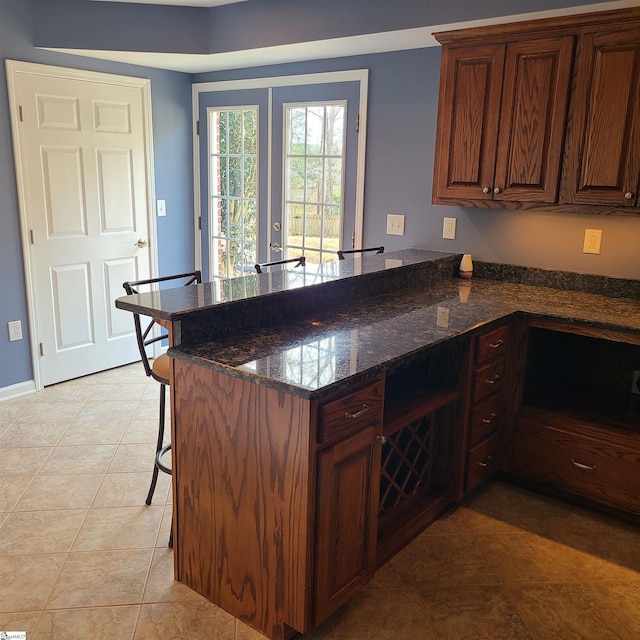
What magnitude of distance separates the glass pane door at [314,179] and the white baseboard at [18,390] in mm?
1951

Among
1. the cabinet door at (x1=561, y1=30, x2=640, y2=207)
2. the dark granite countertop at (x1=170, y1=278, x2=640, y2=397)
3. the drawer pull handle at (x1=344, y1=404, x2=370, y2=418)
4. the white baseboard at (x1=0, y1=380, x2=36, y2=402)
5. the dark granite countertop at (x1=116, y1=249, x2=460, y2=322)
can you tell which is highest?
the cabinet door at (x1=561, y1=30, x2=640, y2=207)

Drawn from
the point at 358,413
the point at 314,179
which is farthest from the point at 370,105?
the point at 358,413

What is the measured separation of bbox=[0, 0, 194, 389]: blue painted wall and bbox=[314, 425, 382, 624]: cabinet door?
2847 mm

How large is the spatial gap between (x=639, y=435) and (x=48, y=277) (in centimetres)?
355

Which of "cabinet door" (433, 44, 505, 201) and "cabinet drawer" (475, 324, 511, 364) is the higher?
"cabinet door" (433, 44, 505, 201)

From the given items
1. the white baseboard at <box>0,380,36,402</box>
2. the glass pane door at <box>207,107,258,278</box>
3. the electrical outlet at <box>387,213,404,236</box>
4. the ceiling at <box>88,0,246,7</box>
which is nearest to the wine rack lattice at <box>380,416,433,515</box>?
the electrical outlet at <box>387,213,404,236</box>

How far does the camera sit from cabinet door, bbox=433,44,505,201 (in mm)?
3049

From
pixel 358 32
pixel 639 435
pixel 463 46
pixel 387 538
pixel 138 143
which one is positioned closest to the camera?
pixel 387 538

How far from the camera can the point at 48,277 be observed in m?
4.08

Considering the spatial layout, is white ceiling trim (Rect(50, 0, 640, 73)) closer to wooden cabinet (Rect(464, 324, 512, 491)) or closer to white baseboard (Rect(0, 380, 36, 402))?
wooden cabinet (Rect(464, 324, 512, 491))

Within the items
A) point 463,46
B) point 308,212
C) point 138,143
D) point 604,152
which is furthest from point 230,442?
point 138,143

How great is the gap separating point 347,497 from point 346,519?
0.25 feet

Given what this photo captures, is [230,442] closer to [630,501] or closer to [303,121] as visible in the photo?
[630,501]

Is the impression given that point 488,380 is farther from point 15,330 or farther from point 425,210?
point 15,330
